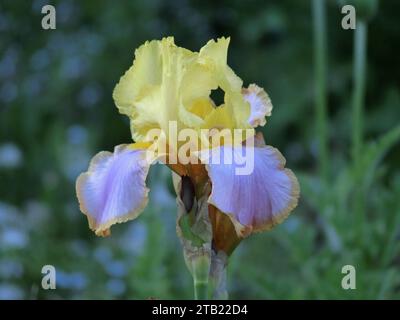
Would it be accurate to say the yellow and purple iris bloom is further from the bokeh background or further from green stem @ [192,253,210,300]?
the bokeh background

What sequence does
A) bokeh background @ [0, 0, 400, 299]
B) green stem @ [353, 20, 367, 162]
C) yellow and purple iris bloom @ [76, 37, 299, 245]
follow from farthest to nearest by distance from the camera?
bokeh background @ [0, 0, 400, 299]
green stem @ [353, 20, 367, 162]
yellow and purple iris bloom @ [76, 37, 299, 245]

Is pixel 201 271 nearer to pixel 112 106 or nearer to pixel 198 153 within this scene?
pixel 198 153

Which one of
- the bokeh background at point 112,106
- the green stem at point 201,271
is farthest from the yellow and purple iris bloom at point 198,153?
the bokeh background at point 112,106

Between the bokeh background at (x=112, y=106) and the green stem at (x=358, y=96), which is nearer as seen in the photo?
the green stem at (x=358, y=96)

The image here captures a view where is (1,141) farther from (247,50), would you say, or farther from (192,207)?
(192,207)

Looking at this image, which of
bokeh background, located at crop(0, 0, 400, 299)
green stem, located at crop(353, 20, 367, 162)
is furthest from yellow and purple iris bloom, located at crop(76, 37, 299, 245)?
bokeh background, located at crop(0, 0, 400, 299)

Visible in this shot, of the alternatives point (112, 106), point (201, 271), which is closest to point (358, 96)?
point (201, 271)

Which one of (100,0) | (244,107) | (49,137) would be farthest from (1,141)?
(244,107)

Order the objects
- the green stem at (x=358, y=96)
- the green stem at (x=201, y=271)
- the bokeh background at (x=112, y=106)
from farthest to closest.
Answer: the bokeh background at (x=112, y=106), the green stem at (x=358, y=96), the green stem at (x=201, y=271)

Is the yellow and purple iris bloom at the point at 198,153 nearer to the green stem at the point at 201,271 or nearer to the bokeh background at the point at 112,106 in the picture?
A: the green stem at the point at 201,271
